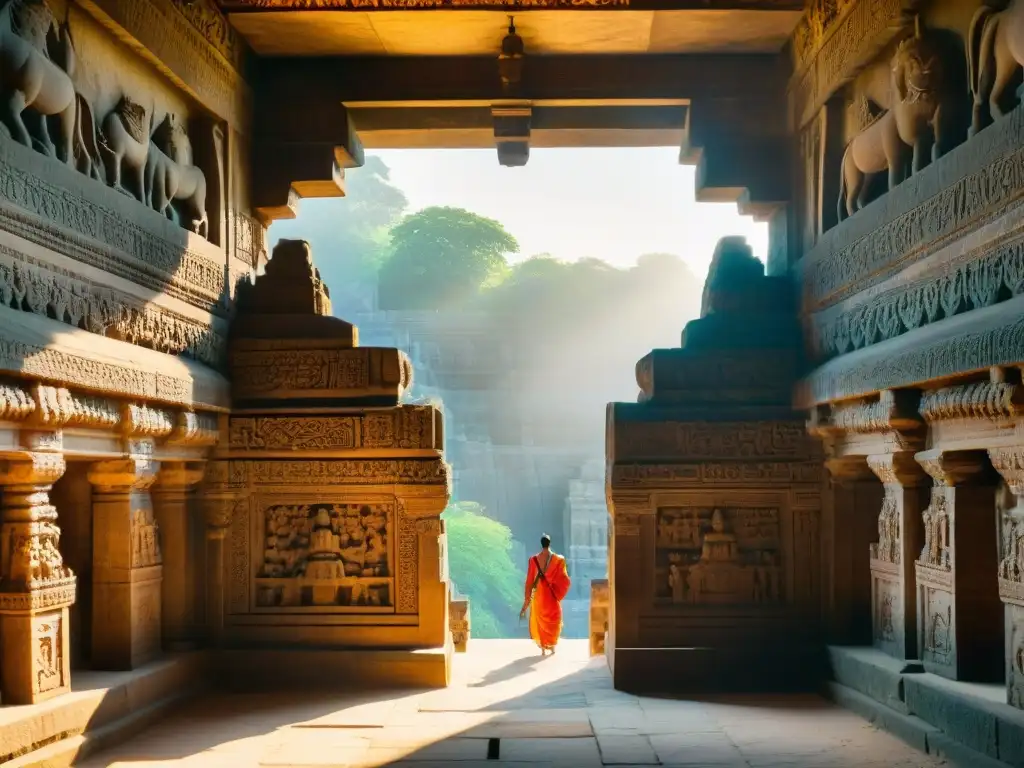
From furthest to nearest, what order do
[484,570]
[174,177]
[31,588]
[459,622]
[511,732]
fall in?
[484,570]
[459,622]
[174,177]
[511,732]
[31,588]

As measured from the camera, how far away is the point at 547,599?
9.35 m

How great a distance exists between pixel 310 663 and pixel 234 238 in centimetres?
330

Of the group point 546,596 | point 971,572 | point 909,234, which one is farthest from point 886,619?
point 546,596

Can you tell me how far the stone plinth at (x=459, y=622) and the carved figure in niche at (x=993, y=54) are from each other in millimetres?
5861

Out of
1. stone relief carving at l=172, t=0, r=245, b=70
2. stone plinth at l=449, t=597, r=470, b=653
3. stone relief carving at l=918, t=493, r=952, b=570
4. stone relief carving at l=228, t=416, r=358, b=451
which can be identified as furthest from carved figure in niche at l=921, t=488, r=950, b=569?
stone relief carving at l=172, t=0, r=245, b=70

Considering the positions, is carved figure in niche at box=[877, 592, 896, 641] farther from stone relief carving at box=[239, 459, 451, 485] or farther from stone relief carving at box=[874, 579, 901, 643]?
stone relief carving at box=[239, 459, 451, 485]

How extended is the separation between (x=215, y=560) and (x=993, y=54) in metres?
6.06

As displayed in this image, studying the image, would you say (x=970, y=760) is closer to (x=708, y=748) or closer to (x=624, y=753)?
(x=708, y=748)

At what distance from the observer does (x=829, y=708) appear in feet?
22.5

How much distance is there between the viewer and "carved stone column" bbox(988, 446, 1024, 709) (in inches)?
192

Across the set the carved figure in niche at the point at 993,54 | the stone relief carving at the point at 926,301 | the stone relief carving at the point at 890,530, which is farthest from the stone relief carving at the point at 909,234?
the stone relief carving at the point at 890,530

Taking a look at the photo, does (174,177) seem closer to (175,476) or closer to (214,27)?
(214,27)

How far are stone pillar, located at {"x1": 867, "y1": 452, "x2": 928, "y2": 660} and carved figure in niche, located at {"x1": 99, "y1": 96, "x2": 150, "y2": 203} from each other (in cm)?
503

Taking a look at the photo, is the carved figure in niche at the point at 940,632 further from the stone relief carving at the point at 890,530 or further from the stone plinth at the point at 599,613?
the stone plinth at the point at 599,613
